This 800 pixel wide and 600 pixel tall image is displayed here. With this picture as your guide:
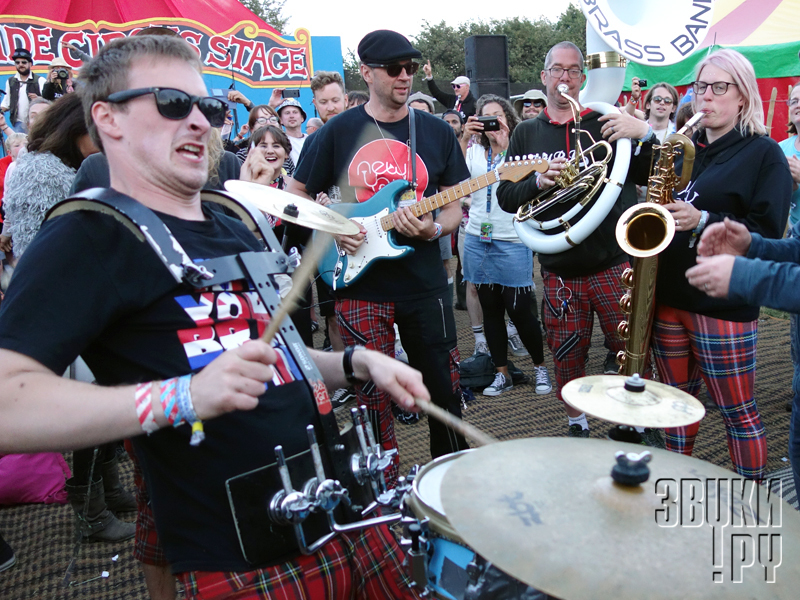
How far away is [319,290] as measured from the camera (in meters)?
5.18

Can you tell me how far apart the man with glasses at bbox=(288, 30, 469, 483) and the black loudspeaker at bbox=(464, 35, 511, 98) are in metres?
9.19

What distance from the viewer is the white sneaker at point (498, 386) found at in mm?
4836

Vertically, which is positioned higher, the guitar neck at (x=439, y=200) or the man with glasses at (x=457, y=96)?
the man with glasses at (x=457, y=96)

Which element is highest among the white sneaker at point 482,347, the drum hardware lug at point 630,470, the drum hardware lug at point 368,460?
the drum hardware lug at point 630,470

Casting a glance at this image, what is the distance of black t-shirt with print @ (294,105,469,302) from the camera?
3.13m

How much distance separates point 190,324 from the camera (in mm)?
1402

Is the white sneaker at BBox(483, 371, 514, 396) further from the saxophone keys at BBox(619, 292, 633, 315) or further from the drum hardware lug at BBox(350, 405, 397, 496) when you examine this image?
the drum hardware lug at BBox(350, 405, 397, 496)

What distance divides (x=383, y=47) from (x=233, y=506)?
252cm

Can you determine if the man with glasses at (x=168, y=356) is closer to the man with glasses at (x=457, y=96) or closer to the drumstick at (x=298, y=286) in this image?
the drumstick at (x=298, y=286)

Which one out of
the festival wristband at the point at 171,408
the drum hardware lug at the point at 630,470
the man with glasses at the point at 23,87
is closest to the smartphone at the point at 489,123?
the drum hardware lug at the point at 630,470

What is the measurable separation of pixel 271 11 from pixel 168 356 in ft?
123

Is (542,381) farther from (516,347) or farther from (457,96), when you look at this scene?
(457,96)

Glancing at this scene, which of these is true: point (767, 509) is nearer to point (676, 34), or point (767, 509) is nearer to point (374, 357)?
point (374, 357)

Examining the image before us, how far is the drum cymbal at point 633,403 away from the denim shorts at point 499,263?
3122mm
